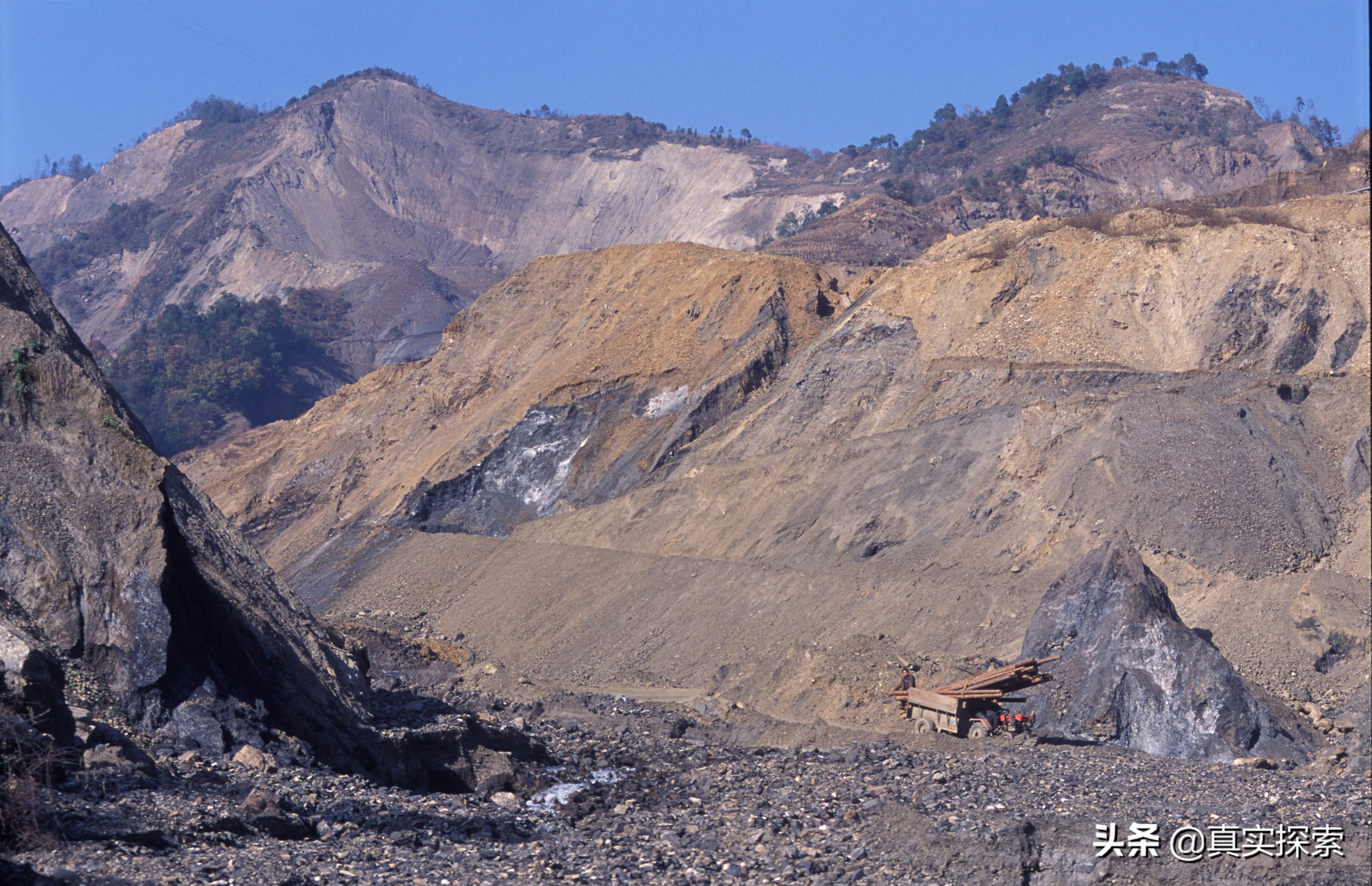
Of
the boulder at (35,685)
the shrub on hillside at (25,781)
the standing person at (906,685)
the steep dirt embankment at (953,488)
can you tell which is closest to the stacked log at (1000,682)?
the standing person at (906,685)

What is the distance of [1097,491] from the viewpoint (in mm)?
22266

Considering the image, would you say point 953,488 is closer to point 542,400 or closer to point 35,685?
point 542,400

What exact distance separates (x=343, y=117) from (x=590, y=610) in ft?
329

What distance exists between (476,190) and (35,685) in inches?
4274

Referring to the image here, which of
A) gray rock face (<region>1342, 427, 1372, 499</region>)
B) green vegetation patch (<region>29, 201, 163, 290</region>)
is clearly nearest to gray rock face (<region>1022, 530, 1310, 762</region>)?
gray rock face (<region>1342, 427, 1372, 499</region>)

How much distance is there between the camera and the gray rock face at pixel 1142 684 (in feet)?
52.2

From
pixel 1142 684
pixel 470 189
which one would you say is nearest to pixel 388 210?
pixel 470 189

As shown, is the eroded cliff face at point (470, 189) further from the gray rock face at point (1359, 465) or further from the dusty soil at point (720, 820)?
the dusty soil at point (720, 820)

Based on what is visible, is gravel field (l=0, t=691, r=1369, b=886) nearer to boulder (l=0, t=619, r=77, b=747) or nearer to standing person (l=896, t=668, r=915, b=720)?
boulder (l=0, t=619, r=77, b=747)

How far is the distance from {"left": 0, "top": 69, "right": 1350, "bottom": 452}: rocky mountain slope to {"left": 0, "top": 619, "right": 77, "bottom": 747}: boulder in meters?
62.4

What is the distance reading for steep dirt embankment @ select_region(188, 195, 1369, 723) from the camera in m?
20.6

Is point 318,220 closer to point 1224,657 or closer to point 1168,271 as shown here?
point 1168,271

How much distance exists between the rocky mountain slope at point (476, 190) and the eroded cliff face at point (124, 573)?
58637 millimetres

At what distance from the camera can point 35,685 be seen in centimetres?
988
